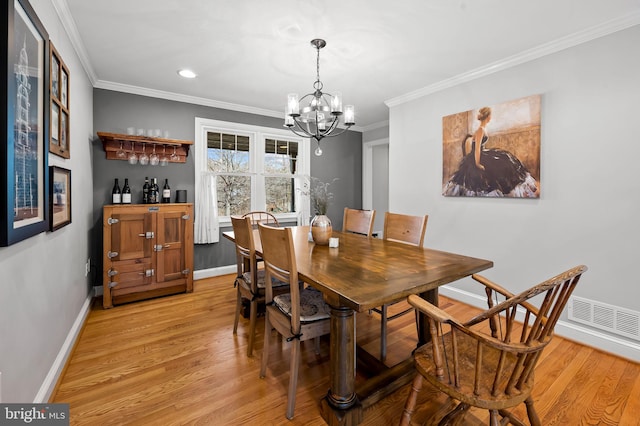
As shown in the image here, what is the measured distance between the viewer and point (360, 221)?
9.70 ft

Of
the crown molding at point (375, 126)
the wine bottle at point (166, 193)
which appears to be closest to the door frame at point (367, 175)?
the crown molding at point (375, 126)

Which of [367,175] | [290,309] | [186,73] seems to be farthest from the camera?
[367,175]

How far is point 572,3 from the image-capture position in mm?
1964

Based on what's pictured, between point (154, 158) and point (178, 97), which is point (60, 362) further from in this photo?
point (178, 97)

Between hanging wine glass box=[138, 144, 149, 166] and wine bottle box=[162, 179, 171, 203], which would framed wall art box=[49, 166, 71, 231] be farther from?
wine bottle box=[162, 179, 171, 203]

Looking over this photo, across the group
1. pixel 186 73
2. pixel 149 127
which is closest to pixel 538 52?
pixel 186 73

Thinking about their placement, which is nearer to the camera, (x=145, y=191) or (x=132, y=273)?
(x=132, y=273)

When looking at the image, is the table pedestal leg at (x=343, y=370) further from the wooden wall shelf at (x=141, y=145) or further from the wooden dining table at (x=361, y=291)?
the wooden wall shelf at (x=141, y=145)

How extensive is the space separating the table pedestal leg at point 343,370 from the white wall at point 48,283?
1394 mm

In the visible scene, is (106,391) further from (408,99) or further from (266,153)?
(408,99)

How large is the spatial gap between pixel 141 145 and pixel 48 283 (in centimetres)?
214

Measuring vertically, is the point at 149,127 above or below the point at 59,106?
above

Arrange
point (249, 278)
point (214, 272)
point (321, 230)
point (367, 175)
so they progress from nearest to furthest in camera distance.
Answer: point (321, 230) → point (249, 278) → point (214, 272) → point (367, 175)

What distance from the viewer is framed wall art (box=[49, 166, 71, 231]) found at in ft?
5.85
